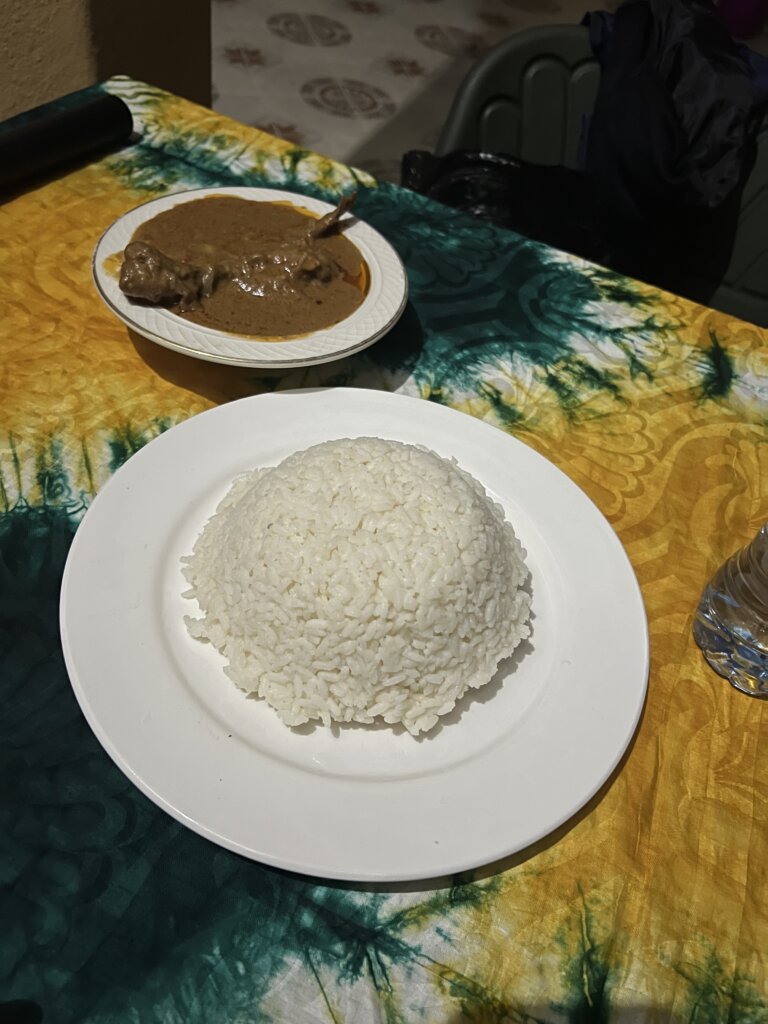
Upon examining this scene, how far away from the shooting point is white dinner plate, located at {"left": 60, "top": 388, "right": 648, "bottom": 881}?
837 mm

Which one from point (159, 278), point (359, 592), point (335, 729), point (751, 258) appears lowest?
point (751, 258)

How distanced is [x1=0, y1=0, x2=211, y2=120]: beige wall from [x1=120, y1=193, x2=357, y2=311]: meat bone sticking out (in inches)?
64.2

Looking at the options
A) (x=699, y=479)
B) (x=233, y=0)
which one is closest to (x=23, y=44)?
(x=699, y=479)

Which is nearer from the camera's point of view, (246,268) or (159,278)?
(159,278)

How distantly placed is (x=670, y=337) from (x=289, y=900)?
1337 mm

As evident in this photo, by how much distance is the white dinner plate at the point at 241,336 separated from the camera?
1264mm

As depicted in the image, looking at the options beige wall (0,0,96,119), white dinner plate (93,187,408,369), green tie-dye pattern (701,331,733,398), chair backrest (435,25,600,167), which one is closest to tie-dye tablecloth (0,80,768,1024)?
green tie-dye pattern (701,331,733,398)

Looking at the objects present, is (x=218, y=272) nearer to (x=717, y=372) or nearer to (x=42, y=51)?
(x=717, y=372)

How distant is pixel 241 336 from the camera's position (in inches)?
51.4

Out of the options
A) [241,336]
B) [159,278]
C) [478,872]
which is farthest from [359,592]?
[159,278]

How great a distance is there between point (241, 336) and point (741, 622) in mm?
893

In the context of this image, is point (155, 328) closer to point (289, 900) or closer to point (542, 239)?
point (289, 900)

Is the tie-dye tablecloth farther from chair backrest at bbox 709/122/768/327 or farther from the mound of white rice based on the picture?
chair backrest at bbox 709/122/768/327

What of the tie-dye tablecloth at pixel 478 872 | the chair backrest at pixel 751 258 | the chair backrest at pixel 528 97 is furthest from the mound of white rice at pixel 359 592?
the chair backrest at pixel 751 258
